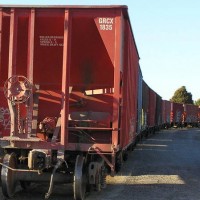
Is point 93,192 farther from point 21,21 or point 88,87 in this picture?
point 21,21

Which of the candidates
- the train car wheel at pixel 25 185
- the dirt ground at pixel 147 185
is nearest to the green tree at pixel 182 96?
the dirt ground at pixel 147 185

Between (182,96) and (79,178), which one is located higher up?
(182,96)

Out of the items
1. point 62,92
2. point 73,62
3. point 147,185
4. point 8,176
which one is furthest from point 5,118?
point 147,185

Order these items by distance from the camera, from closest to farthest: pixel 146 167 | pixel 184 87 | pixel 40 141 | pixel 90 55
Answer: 1. pixel 40 141
2. pixel 90 55
3. pixel 146 167
4. pixel 184 87

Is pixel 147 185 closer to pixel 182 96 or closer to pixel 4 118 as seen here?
pixel 4 118

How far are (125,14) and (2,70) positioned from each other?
8.51ft

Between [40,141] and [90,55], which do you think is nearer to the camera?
[40,141]

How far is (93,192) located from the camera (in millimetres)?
8617

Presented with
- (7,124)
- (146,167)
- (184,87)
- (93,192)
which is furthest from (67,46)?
(184,87)

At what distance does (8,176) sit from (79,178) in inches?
48.5

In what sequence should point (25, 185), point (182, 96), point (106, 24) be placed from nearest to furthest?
point (106, 24), point (25, 185), point (182, 96)

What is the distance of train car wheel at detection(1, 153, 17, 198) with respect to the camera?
24.5 feet

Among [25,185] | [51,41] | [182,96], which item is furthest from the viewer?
[182,96]

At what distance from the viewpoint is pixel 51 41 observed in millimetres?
8102
